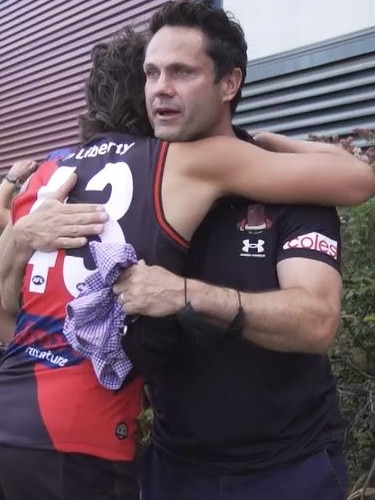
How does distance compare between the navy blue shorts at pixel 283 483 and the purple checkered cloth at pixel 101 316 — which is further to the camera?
the navy blue shorts at pixel 283 483

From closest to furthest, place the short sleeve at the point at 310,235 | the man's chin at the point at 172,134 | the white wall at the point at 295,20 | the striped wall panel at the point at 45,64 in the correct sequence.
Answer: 1. the short sleeve at the point at 310,235
2. the man's chin at the point at 172,134
3. the white wall at the point at 295,20
4. the striped wall panel at the point at 45,64

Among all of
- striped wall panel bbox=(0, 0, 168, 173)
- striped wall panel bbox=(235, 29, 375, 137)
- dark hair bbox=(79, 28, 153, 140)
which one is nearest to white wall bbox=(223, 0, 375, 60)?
striped wall panel bbox=(235, 29, 375, 137)

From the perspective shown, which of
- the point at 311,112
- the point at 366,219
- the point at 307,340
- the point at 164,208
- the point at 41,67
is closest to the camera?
the point at 307,340

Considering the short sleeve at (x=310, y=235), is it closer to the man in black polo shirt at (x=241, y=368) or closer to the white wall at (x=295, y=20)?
the man in black polo shirt at (x=241, y=368)

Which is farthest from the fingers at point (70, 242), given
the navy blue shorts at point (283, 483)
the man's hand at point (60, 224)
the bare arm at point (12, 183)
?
the bare arm at point (12, 183)

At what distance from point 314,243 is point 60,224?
66 cm

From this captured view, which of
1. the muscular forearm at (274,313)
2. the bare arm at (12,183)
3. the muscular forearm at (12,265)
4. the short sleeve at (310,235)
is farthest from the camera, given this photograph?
the bare arm at (12,183)

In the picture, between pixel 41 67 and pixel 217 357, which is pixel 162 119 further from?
pixel 41 67

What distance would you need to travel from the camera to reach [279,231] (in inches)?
87.6

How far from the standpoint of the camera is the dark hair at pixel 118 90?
2453 mm

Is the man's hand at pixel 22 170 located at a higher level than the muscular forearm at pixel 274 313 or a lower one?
lower

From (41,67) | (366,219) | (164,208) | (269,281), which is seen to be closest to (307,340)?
(269,281)

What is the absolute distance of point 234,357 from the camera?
224 cm

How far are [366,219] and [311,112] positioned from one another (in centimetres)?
297
